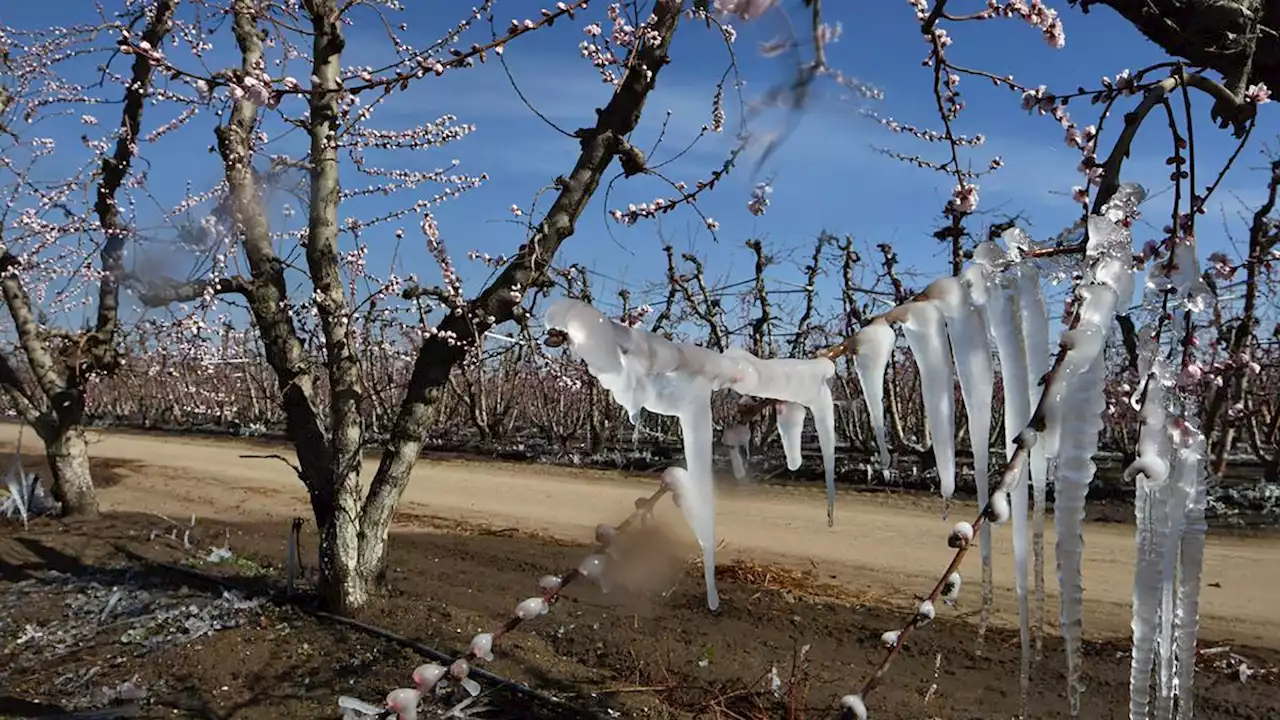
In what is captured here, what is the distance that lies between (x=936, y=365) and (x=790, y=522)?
7.74 metres

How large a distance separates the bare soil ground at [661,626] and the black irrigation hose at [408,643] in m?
0.06

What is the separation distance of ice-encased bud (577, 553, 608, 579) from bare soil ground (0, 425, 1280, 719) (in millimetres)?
117

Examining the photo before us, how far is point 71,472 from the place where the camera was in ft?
25.3

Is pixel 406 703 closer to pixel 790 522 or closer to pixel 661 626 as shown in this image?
pixel 661 626

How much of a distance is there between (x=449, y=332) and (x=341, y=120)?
1.31 m

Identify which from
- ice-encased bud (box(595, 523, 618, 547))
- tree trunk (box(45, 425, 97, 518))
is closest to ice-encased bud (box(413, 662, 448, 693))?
ice-encased bud (box(595, 523, 618, 547))

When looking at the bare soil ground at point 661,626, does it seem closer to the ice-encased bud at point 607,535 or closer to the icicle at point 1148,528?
the ice-encased bud at point 607,535

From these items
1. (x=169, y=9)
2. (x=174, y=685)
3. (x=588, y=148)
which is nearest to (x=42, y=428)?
(x=169, y=9)

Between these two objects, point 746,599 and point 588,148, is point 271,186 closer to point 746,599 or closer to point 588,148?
point 588,148

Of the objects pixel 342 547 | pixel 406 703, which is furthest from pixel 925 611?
pixel 342 547

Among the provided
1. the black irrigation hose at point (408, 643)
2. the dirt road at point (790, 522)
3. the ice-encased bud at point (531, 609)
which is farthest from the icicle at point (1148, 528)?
the black irrigation hose at point (408, 643)

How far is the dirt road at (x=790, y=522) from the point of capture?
5.97 meters

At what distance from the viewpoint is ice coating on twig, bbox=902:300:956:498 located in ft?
3.75

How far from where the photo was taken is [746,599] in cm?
569
